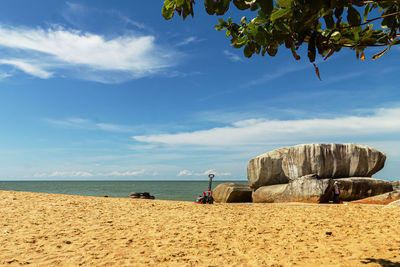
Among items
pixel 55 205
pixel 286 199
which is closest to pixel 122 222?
pixel 55 205

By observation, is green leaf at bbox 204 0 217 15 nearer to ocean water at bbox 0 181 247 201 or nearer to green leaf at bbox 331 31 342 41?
green leaf at bbox 331 31 342 41

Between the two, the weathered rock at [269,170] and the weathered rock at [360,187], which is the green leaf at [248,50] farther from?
the weathered rock at [269,170]

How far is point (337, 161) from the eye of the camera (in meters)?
21.7

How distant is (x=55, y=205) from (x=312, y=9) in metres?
14.8

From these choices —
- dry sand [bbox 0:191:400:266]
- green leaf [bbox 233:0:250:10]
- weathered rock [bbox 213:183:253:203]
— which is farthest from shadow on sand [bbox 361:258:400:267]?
weathered rock [bbox 213:183:253:203]

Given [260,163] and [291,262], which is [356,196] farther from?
[291,262]

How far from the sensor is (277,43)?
12.9ft

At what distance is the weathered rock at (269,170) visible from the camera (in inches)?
930

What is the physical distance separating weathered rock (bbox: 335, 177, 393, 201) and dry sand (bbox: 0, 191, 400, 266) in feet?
28.9

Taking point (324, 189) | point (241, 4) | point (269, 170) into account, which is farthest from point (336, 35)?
point (269, 170)

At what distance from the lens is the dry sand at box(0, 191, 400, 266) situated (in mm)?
6375

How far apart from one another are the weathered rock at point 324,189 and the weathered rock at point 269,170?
228 centimetres

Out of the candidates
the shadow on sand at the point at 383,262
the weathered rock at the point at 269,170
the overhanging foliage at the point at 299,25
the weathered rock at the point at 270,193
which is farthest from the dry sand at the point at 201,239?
the weathered rock at the point at 269,170

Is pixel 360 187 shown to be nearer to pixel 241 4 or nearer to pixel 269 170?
pixel 269 170
